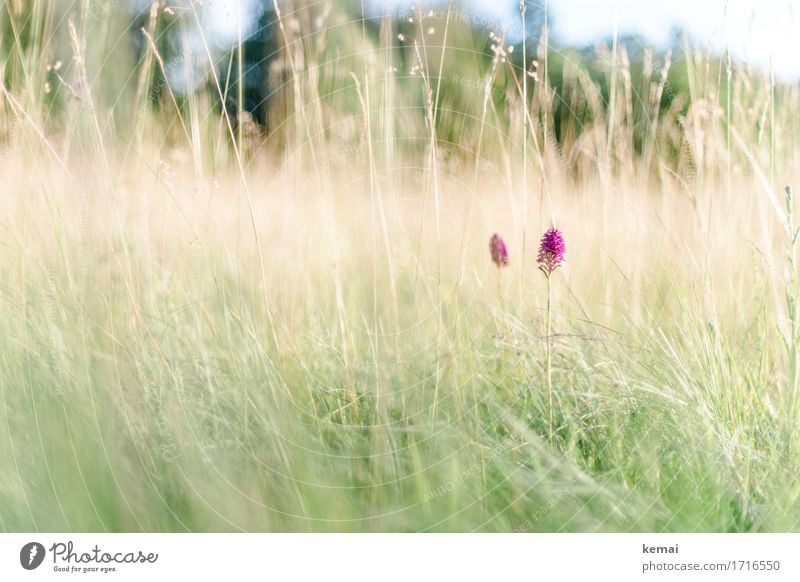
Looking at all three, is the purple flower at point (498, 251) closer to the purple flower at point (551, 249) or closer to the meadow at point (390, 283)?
the meadow at point (390, 283)

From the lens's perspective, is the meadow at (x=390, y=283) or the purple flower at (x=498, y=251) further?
the purple flower at (x=498, y=251)

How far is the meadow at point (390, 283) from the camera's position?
1371 millimetres

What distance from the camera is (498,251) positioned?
4.99 ft

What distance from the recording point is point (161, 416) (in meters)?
1.42
